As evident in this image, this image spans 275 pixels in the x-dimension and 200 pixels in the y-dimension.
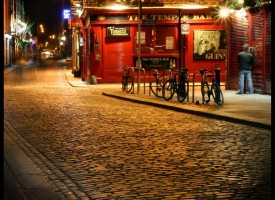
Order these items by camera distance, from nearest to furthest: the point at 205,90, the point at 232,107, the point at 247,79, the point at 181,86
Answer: the point at 232,107
the point at 205,90
the point at 181,86
the point at 247,79

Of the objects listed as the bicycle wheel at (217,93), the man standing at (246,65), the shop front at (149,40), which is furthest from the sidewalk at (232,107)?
the shop front at (149,40)

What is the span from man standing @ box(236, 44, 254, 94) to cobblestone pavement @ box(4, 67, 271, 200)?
5.57 metres

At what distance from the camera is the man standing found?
69.2 feet

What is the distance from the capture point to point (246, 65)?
2116 centimetres

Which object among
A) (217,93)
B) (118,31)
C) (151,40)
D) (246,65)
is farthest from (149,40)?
(217,93)

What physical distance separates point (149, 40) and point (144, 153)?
21.4 m

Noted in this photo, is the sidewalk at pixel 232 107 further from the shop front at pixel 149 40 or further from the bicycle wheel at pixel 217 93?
the shop front at pixel 149 40

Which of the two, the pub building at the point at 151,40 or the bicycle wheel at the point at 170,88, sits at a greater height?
the pub building at the point at 151,40

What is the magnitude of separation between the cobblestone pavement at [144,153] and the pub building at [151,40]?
13.7 m

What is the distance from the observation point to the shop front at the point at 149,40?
1195 inches

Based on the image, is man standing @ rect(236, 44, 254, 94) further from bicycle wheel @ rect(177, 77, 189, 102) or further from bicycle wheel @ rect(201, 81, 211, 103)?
Answer: bicycle wheel @ rect(201, 81, 211, 103)

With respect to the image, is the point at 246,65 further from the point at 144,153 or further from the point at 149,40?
the point at 144,153

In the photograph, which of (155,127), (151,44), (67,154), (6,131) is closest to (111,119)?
(155,127)

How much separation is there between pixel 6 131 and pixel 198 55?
19975 millimetres
